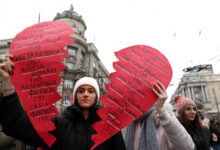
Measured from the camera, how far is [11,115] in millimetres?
1260

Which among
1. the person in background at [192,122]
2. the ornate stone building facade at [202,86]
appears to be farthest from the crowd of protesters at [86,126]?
the ornate stone building facade at [202,86]

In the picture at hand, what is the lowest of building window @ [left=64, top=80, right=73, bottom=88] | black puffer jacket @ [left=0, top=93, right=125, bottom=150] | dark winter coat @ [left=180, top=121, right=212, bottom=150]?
building window @ [left=64, top=80, right=73, bottom=88]

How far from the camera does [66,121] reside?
5.01ft

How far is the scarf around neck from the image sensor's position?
171 centimetres

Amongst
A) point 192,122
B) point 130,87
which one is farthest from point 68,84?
point 130,87

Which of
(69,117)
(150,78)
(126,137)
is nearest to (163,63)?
(150,78)

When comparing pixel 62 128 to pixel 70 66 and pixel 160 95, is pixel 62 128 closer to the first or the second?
pixel 160 95

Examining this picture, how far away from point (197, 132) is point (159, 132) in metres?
0.83

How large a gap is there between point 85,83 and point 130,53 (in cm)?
67

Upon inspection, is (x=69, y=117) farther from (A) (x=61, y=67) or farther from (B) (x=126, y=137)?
(B) (x=126, y=137)

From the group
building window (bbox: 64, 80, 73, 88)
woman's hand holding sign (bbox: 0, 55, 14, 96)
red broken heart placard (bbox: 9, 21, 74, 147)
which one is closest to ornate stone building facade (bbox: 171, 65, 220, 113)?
building window (bbox: 64, 80, 73, 88)

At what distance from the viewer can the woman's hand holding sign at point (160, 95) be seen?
1481 mm

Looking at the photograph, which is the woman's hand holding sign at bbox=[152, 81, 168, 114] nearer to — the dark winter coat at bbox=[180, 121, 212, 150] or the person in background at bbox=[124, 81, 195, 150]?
the person in background at bbox=[124, 81, 195, 150]

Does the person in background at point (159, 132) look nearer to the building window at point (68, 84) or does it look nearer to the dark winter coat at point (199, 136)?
the dark winter coat at point (199, 136)
